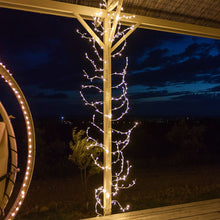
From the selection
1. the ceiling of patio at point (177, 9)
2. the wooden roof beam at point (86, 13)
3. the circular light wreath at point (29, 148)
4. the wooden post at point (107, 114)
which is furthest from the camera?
the ceiling of patio at point (177, 9)

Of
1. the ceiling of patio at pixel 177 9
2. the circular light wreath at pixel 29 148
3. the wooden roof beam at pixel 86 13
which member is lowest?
the circular light wreath at pixel 29 148

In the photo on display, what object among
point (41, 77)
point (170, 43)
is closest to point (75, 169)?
point (41, 77)

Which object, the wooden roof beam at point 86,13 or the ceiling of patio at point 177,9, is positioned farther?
the ceiling of patio at point 177,9

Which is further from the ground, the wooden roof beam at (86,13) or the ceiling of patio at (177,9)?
the ceiling of patio at (177,9)

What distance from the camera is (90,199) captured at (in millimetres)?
3996

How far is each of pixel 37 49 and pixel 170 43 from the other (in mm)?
5564

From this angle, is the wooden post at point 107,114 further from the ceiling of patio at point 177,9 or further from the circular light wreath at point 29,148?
the circular light wreath at point 29,148


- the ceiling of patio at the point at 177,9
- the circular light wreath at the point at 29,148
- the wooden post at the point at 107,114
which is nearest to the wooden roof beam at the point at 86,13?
the ceiling of patio at the point at 177,9

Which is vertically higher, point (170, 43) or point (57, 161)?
point (170, 43)

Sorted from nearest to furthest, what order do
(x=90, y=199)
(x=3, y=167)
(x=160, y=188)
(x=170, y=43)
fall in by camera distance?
(x=3, y=167) → (x=90, y=199) → (x=160, y=188) → (x=170, y=43)

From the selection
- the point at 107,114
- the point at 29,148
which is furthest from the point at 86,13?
the point at 29,148

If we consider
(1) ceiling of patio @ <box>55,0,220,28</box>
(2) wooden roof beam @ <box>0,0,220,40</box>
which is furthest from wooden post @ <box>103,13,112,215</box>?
(1) ceiling of patio @ <box>55,0,220,28</box>

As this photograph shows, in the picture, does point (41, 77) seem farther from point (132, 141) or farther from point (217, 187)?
point (217, 187)

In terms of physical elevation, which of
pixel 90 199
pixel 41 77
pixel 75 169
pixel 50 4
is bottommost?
pixel 90 199
